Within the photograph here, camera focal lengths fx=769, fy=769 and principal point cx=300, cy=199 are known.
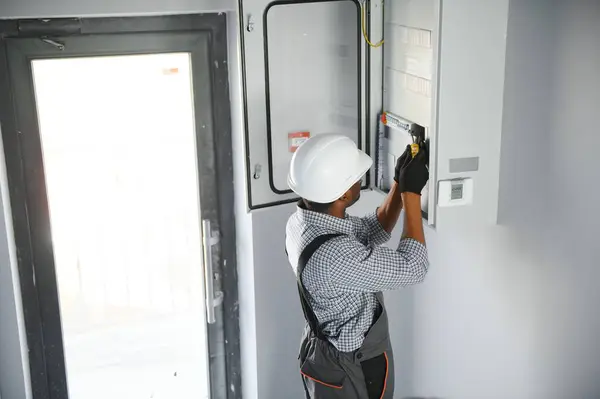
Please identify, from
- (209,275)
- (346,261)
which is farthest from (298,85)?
(209,275)

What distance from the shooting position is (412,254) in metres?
1.99

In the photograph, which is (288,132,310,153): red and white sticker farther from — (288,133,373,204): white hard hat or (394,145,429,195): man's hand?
(394,145,429,195): man's hand

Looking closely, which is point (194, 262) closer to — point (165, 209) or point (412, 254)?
point (165, 209)

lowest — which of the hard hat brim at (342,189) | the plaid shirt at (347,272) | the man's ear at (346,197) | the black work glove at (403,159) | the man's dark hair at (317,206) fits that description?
the plaid shirt at (347,272)

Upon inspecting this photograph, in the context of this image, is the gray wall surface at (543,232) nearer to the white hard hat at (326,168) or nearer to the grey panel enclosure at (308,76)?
the white hard hat at (326,168)

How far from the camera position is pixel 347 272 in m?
1.96

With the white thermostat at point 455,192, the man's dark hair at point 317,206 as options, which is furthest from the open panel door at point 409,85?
the man's dark hair at point 317,206

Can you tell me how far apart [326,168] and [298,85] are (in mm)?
420

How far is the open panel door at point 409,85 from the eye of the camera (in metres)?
1.97

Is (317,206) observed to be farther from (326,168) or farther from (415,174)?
(415,174)

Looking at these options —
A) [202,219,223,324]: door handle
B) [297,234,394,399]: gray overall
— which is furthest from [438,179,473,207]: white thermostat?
[202,219,223,324]: door handle

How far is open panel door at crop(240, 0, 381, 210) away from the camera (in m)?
2.27

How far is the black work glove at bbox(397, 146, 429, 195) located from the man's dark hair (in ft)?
0.67

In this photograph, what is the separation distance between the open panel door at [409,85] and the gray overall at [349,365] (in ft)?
1.27
